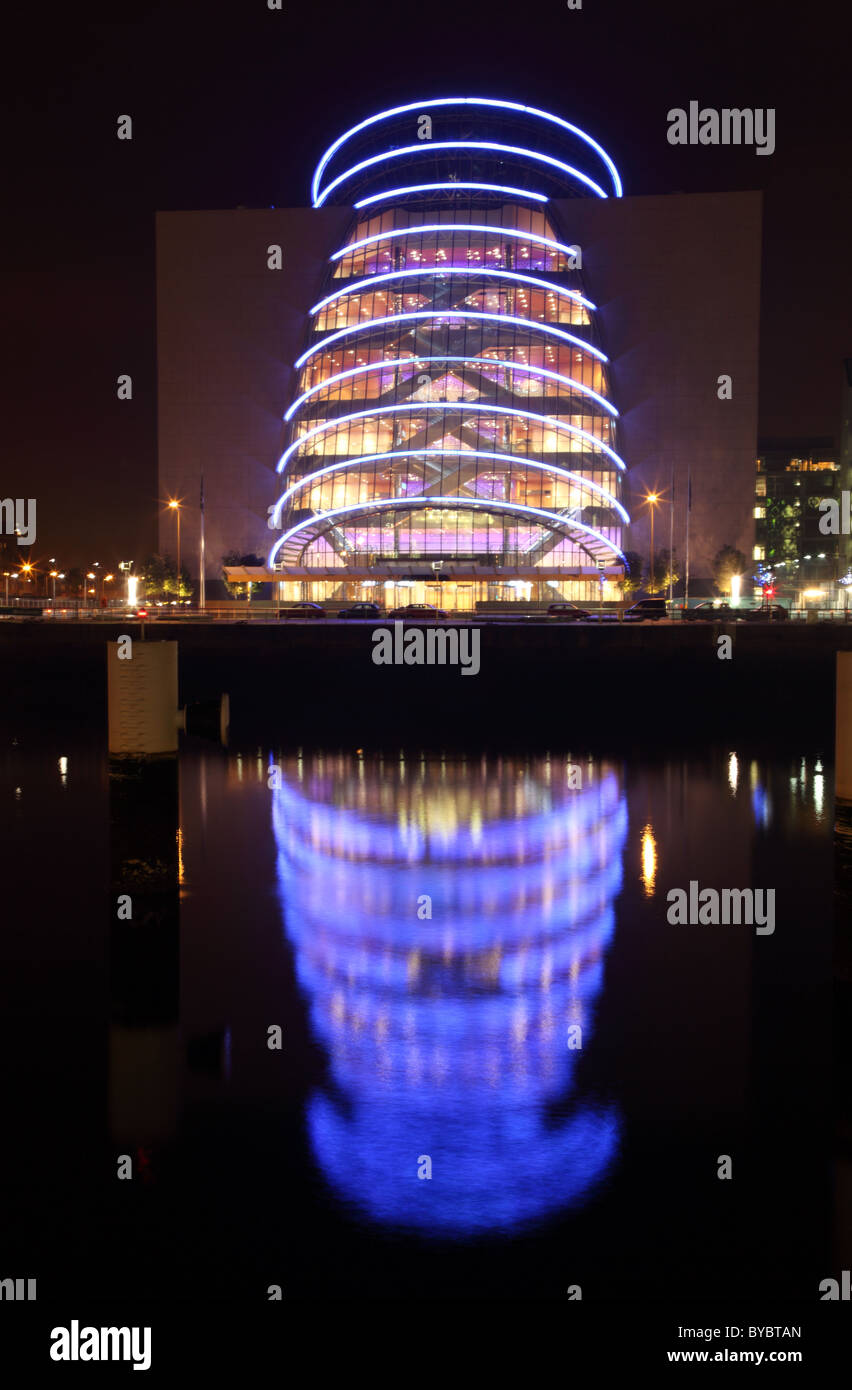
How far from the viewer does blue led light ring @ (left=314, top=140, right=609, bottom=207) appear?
71875mm

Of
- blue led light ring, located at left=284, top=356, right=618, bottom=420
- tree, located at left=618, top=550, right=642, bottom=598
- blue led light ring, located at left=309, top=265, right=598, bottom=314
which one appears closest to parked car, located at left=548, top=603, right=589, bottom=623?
tree, located at left=618, top=550, right=642, bottom=598

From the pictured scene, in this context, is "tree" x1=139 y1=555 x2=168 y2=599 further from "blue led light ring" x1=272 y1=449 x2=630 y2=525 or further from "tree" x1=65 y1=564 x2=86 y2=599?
"tree" x1=65 y1=564 x2=86 y2=599

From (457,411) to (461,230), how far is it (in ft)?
40.2

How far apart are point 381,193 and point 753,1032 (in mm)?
69130

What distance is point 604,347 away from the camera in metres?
70.2

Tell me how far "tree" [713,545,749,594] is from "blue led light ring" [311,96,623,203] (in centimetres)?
2440

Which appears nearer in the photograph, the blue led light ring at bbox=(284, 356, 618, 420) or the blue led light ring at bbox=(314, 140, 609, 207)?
the blue led light ring at bbox=(284, 356, 618, 420)

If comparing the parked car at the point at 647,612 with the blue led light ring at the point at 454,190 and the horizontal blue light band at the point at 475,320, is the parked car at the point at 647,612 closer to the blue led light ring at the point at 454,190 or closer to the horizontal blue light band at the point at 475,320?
the horizontal blue light band at the point at 475,320

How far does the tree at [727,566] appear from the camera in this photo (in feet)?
233

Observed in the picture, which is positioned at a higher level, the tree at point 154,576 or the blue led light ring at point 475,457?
the blue led light ring at point 475,457

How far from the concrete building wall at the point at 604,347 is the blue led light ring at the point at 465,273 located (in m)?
4.50

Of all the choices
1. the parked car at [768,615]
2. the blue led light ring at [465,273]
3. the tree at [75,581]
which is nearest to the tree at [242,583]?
the blue led light ring at [465,273]
